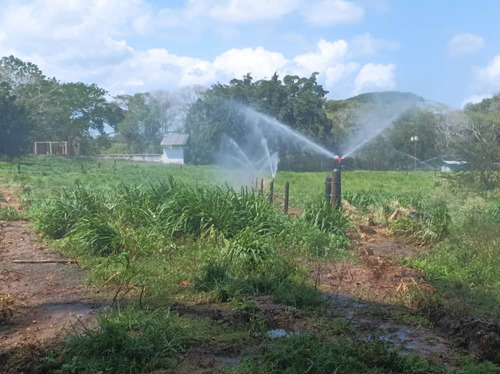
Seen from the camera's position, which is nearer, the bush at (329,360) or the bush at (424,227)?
the bush at (329,360)

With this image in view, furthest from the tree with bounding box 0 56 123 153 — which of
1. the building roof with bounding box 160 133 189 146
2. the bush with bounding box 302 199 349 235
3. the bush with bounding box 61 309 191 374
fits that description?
the bush with bounding box 61 309 191 374

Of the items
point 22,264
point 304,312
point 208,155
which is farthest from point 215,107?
point 304,312

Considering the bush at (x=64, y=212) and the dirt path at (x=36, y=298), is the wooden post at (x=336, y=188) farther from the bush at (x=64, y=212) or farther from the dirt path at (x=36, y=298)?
the dirt path at (x=36, y=298)

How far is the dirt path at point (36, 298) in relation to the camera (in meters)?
4.95

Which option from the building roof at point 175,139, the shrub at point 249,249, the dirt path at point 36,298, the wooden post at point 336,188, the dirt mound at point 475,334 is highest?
the building roof at point 175,139

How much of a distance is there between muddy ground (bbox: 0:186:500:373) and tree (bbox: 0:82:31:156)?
2132cm

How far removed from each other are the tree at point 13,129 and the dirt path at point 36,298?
20.0 metres

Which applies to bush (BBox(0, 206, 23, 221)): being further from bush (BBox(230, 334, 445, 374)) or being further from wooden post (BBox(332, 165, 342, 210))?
bush (BBox(230, 334, 445, 374))

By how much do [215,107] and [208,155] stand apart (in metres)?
2.94

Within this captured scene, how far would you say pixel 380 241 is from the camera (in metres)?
11.1

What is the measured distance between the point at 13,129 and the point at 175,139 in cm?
843

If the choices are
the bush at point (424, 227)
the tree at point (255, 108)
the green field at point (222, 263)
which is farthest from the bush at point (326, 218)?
the tree at point (255, 108)

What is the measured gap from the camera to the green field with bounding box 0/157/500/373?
426cm

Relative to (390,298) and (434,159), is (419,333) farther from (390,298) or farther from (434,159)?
(434,159)
